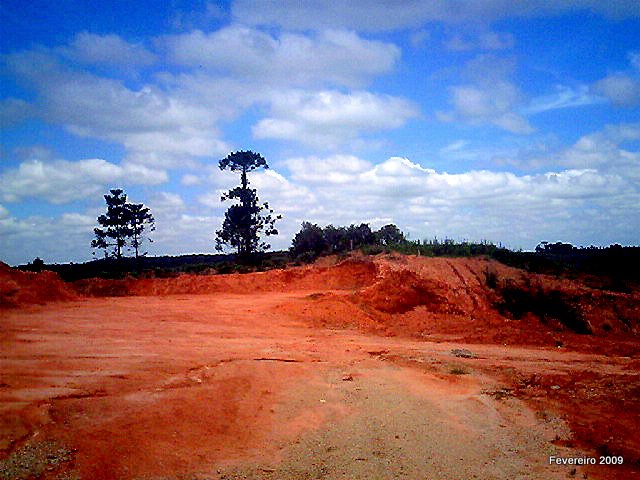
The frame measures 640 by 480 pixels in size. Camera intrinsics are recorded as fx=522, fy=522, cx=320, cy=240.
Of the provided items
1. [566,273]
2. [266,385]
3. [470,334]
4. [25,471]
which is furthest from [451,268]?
[25,471]

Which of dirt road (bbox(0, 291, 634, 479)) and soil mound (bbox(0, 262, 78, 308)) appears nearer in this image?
dirt road (bbox(0, 291, 634, 479))

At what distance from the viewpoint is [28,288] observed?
64.3 ft

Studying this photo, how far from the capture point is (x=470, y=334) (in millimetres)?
14523

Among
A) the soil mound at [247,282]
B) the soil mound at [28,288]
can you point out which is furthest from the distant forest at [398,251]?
the soil mound at [28,288]

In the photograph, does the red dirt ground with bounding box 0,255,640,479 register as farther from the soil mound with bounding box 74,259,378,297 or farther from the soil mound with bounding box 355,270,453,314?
the soil mound with bounding box 74,259,378,297

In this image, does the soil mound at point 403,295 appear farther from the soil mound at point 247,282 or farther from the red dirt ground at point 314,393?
the soil mound at point 247,282

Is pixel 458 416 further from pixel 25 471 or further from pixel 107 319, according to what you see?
pixel 107 319

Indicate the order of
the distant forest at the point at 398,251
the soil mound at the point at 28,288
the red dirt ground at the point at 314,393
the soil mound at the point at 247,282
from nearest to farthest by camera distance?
the red dirt ground at the point at 314,393 → the soil mound at the point at 28,288 → the distant forest at the point at 398,251 → the soil mound at the point at 247,282

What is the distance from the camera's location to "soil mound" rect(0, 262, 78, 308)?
59.6ft

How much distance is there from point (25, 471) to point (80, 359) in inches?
189

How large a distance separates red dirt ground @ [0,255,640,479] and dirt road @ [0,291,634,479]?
26 mm

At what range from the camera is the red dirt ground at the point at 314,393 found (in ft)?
17.2

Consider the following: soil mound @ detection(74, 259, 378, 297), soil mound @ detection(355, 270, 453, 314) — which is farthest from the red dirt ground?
soil mound @ detection(74, 259, 378, 297)

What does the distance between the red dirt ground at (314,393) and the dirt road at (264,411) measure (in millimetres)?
26
